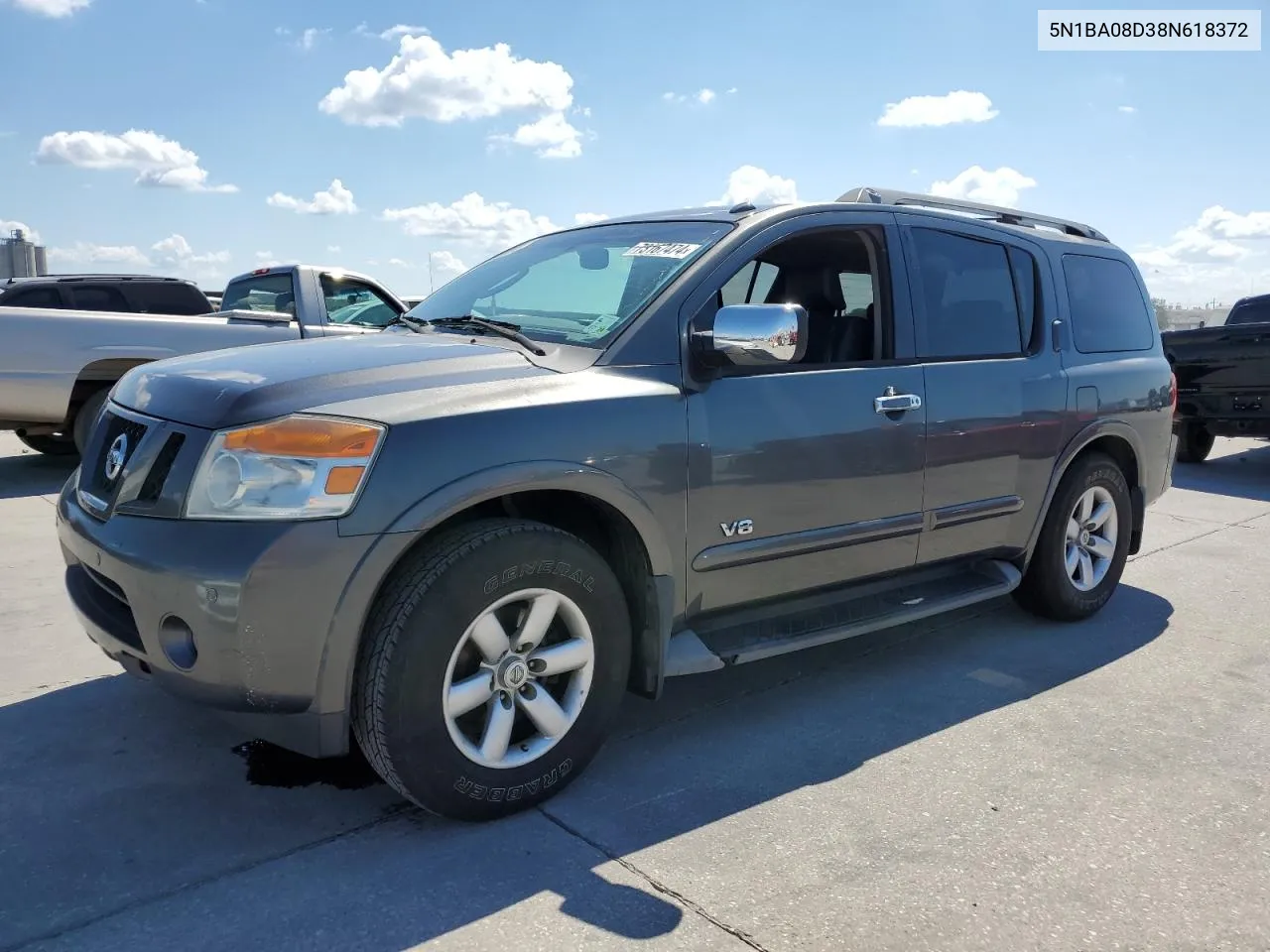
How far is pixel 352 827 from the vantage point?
2.75 meters

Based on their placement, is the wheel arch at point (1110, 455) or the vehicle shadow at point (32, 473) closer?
the wheel arch at point (1110, 455)

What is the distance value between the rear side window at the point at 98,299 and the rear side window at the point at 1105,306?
7.25 meters

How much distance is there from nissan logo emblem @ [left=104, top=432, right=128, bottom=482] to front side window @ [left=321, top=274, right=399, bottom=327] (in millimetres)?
5615

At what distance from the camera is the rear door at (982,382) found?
3.89 metres

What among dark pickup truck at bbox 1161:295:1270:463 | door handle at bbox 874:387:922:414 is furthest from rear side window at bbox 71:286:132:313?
dark pickup truck at bbox 1161:295:1270:463

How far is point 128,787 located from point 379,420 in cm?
141

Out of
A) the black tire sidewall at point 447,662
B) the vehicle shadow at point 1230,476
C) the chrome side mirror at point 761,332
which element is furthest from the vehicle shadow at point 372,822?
the vehicle shadow at point 1230,476

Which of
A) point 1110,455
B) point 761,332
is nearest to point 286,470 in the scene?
point 761,332

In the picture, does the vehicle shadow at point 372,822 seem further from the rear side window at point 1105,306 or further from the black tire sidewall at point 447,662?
the rear side window at point 1105,306

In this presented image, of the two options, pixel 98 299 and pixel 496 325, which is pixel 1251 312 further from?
pixel 98 299

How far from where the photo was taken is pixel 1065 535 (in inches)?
181

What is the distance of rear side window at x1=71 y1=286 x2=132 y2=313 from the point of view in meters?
8.29

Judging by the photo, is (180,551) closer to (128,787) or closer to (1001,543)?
(128,787)

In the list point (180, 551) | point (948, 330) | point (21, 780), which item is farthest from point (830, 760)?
point (21, 780)
